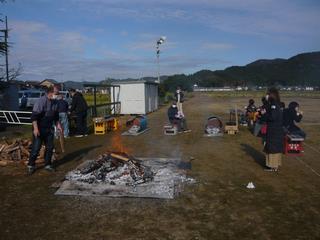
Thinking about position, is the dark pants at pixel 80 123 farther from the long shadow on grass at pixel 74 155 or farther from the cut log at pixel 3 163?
the cut log at pixel 3 163

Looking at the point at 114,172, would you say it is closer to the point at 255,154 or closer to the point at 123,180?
the point at 123,180

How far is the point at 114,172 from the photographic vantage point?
26.1 feet

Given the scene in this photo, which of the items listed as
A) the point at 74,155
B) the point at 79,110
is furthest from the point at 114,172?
the point at 79,110

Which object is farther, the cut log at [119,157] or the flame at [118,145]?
the flame at [118,145]

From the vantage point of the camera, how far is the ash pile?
7027 millimetres

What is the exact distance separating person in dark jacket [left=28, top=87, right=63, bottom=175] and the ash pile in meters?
1.05

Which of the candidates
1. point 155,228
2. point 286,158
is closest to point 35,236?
point 155,228

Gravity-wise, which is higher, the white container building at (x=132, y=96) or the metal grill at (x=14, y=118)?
the white container building at (x=132, y=96)

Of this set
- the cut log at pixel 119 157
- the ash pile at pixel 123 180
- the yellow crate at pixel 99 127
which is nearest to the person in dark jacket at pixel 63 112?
the yellow crate at pixel 99 127

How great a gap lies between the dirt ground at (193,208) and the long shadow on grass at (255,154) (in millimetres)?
143

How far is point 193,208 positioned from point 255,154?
536 cm

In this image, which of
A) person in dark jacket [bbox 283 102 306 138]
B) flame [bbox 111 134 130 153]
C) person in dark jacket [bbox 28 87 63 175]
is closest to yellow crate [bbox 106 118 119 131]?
flame [bbox 111 134 130 153]

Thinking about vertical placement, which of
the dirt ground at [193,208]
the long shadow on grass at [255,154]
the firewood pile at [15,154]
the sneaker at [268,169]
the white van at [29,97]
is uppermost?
the white van at [29,97]

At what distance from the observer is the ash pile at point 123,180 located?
7027 mm
